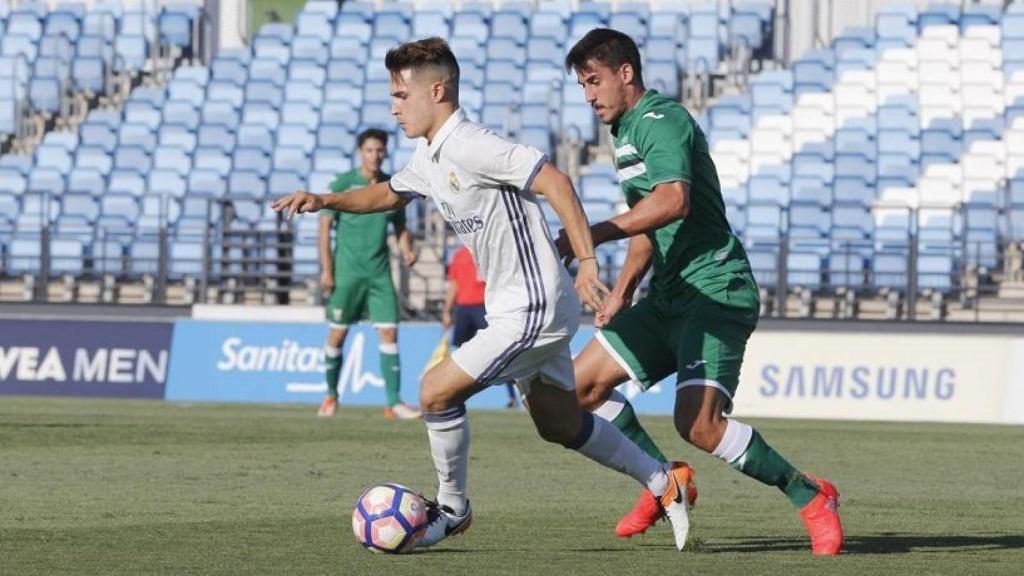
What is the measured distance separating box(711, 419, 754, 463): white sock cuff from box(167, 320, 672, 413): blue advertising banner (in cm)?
1310

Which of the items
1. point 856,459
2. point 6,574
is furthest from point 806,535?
point 856,459

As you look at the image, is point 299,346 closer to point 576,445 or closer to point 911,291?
point 911,291

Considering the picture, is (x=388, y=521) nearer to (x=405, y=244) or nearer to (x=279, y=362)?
(x=405, y=244)

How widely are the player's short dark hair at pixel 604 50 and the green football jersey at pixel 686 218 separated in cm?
19

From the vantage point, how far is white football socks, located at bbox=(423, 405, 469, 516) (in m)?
7.43

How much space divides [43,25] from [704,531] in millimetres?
25200

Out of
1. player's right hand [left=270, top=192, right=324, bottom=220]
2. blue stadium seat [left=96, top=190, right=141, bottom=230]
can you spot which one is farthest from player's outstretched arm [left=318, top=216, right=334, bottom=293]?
blue stadium seat [left=96, top=190, right=141, bottom=230]

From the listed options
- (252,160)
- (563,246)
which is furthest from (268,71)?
(563,246)

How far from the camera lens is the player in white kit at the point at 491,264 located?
23.4 ft

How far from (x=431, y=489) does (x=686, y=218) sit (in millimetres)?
2950

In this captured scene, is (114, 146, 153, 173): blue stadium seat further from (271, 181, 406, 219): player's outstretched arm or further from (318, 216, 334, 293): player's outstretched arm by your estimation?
(271, 181, 406, 219): player's outstretched arm

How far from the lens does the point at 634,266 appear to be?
25.6ft

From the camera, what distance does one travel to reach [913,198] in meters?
25.4

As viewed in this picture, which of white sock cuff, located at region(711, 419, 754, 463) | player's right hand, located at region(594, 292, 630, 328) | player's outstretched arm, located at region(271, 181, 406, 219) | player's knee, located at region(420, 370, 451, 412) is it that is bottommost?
white sock cuff, located at region(711, 419, 754, 463)
